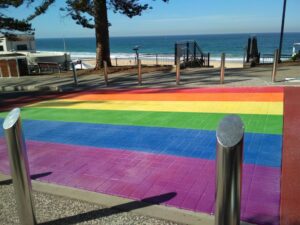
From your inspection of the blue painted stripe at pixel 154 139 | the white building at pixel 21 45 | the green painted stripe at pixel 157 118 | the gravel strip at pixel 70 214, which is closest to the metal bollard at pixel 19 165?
the gravel strip at pixel 70 214

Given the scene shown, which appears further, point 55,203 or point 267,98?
point 267,98

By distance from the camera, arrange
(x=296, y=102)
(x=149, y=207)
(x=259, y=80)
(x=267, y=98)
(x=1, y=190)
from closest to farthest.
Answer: (x=149, y=207), (x=1, y=190), (x=296, y=102), (x=267, y=98), (x=259, y=80)

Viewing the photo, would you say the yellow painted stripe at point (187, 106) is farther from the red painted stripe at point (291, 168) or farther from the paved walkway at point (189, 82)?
the paved walkway at point (189, 82)

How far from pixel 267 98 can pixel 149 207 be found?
6497mm

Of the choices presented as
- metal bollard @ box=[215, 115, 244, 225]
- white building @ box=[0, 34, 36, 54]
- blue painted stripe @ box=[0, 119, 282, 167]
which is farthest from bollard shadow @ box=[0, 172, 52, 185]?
white building @ box=[0, 34, 36, 54]

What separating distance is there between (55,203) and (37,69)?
2456 cm

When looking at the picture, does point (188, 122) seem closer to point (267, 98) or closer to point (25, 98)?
point (267, 98)

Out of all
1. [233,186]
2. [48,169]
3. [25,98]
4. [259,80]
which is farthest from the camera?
[25,98]

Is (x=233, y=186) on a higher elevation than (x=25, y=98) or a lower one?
higher

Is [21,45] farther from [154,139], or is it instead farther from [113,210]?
[113,210]

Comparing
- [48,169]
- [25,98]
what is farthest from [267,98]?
[25,98]

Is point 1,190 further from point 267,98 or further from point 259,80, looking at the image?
point 259,80

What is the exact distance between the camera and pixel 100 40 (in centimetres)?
2072

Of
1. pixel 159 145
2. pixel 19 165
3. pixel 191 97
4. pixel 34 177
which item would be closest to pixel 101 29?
pixel 191 97
